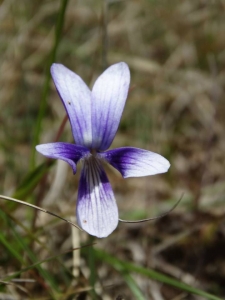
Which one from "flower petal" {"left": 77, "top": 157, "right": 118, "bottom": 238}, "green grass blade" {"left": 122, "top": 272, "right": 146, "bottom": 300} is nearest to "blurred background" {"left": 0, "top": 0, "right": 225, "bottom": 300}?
"green grass blade" {"left": 122, "top": 272, "right": 146, "bottom": 300}

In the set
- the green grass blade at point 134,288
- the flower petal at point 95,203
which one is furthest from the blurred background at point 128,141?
the flower petal at point 95,203

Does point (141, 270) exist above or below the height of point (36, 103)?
below

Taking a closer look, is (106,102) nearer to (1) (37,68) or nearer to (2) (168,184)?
(2) (168,184)

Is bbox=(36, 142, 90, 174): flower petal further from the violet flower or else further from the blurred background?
the blurred background

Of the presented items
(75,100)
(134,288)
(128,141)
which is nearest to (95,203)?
(75,100)

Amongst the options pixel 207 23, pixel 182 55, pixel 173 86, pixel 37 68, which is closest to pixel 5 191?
pixel 37 68

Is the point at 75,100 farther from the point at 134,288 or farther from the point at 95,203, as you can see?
the point at 134,288
